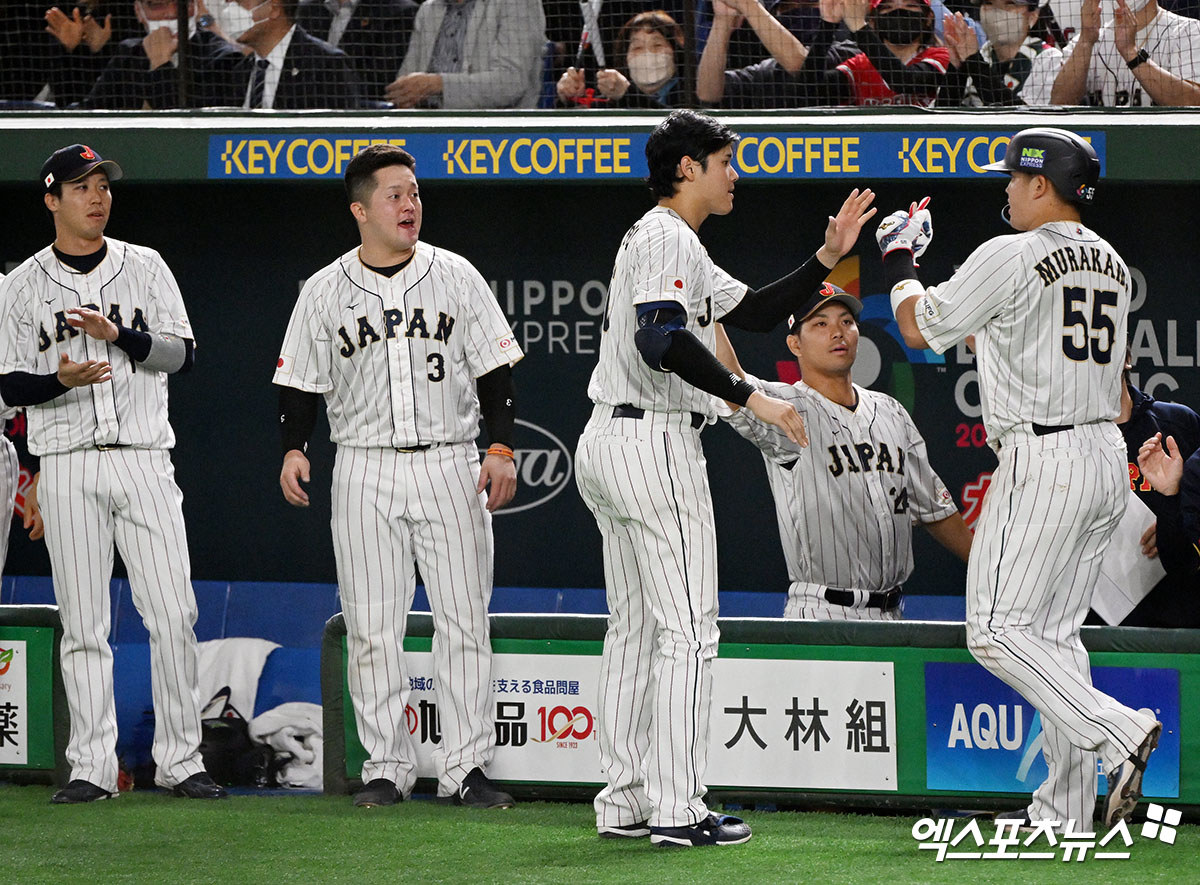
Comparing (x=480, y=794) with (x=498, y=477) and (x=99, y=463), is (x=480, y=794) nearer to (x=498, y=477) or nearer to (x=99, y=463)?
(x=498, y=477)

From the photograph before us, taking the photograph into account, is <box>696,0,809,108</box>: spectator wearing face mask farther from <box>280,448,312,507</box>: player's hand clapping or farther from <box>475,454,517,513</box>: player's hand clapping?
<box>280,448,312,507</box>: player's hand clapping

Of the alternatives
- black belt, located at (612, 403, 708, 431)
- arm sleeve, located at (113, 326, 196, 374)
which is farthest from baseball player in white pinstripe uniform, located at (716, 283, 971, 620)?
arm sleeve, located at (113, 326, 196, 374)

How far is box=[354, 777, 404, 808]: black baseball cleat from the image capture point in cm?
432

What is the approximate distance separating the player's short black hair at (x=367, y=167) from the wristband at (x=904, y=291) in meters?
1.52

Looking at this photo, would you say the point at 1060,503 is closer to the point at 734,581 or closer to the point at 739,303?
the point at 739,303

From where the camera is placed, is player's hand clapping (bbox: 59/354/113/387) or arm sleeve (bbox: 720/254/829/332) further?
player's hand clapping (bbox: 59/354/113/387)

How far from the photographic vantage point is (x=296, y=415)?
14.7ft

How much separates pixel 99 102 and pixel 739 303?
350 cm

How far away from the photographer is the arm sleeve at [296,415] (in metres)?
4.46

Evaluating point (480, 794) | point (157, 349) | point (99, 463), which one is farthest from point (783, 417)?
point (99, 463)

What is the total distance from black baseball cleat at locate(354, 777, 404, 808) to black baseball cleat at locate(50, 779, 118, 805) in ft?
2.62

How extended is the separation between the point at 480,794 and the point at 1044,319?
2.00 m

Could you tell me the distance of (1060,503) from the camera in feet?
11.7

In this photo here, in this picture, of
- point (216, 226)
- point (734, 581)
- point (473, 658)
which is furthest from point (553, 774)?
point (216, 226)
